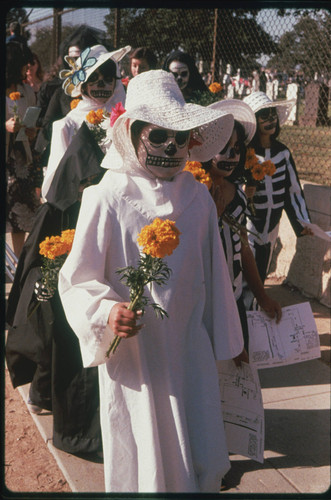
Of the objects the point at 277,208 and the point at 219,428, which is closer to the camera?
the point at 219,428

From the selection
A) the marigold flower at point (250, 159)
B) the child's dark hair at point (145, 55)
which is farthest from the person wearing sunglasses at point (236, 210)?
the child's dark hair at point (145, 55)

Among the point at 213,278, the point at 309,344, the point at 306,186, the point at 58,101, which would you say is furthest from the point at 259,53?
the point at 213,278

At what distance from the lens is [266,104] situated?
4699mm

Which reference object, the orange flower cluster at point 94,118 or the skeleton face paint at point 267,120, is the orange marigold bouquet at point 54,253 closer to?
the orange flower cluster at point 94,118

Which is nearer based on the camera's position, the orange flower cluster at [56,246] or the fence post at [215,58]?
the orange flower cluster at [56,246]

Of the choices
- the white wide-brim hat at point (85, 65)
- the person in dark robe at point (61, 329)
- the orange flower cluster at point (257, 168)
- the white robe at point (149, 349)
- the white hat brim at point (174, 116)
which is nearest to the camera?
the white robe at point (149, 349)

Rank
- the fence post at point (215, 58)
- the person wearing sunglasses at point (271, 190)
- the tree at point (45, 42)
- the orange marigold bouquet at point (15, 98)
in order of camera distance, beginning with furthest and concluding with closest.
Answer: the tree at point (45, 42) → the fence post at point (215, 58) → the orange marigold bouquet at point (15, 98) → the person wearing sunglasses at point (271, 190)

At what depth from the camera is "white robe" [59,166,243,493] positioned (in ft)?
7.89

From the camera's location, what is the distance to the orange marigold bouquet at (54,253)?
117 inches

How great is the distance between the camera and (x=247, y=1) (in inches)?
175

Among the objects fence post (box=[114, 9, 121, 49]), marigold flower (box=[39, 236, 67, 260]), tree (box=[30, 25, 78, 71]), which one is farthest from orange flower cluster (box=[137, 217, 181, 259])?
tree (box=[30, 25, 78, 71])

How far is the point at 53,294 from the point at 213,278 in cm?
111

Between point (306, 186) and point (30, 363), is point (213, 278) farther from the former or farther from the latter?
point (306, 186)

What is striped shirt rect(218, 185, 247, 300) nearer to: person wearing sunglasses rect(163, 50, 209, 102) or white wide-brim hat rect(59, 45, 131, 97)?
white wide-brim hat rect(59, 45, 131, 97)
